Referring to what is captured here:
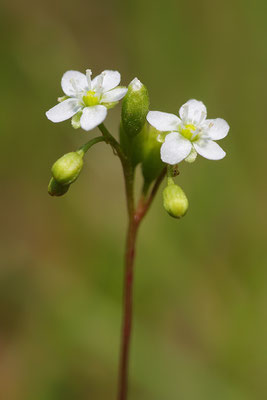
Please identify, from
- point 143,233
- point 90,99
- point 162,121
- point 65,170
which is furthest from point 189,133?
point 143,233

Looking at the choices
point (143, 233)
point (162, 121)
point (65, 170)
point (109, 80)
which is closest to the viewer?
point (65, 170)

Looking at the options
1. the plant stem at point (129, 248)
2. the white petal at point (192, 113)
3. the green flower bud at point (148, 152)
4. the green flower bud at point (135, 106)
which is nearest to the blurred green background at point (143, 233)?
the plant stem at point (129, 248)

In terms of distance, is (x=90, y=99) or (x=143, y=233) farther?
(x=143, y=233)

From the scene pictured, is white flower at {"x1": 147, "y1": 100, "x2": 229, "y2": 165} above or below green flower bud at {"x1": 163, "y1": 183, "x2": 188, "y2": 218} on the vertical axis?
above

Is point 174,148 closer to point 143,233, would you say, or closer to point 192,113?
point 192,113

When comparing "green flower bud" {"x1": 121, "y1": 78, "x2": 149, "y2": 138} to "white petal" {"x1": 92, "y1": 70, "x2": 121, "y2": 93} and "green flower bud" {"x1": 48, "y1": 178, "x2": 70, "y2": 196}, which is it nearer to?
"white petal" {"x1": 92, "y1": 70, "x2": 121, "y2": 93}

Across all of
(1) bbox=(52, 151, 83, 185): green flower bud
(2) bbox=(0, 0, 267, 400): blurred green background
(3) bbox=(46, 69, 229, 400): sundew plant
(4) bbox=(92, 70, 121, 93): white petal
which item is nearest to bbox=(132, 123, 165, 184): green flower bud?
(3) bbox=(46, 69, 229, 400): sundew plant

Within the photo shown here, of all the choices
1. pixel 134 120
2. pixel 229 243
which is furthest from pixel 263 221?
pixel 134 120
